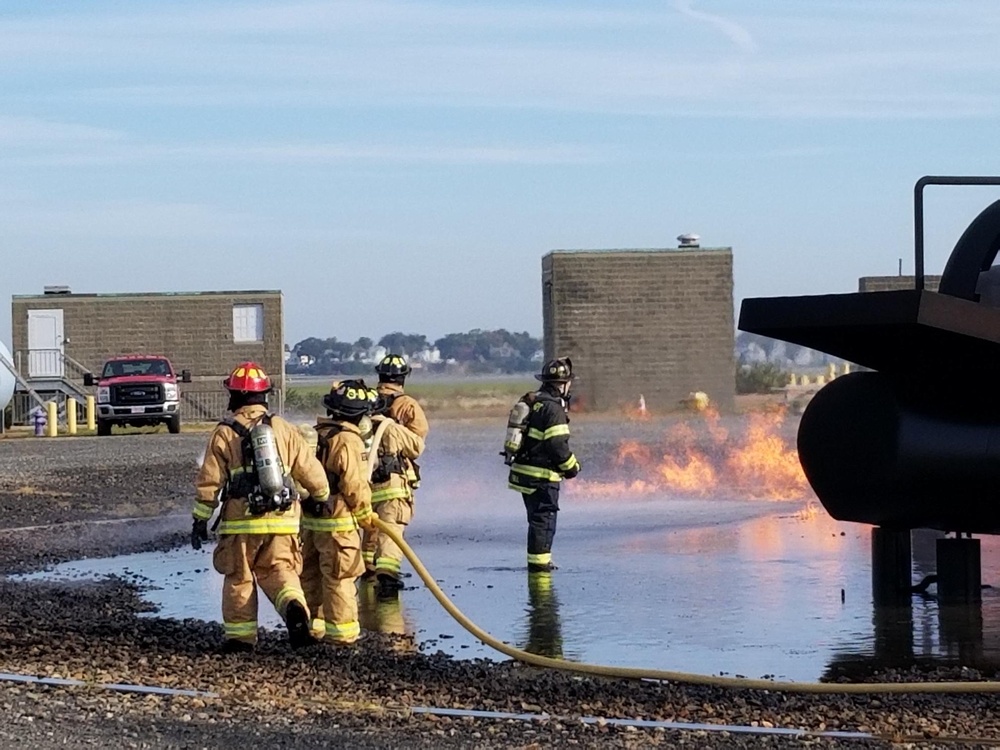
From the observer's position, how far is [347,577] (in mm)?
9641

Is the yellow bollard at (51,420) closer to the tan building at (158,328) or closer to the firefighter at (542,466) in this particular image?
the tan building at (158,328)

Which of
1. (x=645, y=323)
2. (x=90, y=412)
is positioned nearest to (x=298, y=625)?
(x=90, y=412)

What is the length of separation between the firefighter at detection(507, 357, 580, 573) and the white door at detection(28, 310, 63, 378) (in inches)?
1506

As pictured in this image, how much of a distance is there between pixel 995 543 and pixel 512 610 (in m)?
5.00

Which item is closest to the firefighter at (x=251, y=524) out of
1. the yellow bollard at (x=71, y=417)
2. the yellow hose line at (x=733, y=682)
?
the yellow hose line at (x=733, y=682)

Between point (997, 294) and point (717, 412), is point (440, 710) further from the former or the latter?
point (717, 412)

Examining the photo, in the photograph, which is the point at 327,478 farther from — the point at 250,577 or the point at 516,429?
the point at 516,429

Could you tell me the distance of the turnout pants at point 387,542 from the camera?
11634mm

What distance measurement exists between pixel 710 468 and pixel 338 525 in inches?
591

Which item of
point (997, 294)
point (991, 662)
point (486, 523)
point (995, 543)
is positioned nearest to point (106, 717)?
point (991, 662)

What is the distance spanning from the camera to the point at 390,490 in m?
12.0

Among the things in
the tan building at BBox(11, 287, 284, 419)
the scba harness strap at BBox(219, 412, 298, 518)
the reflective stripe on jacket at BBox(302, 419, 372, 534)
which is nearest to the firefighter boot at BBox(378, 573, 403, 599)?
the reflective stripe on jacket at BBox(302, 419, 372, 534)

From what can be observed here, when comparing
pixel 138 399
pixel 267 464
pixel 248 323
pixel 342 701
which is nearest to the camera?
pixel 342 701

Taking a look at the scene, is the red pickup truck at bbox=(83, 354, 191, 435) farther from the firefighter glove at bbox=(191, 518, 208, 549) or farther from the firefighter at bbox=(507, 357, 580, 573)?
the firefighter glove at bbox=(191, 518, 208, 549)
